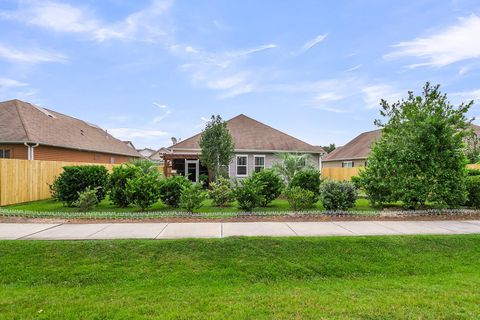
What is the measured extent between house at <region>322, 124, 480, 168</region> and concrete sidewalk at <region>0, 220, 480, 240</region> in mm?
20472

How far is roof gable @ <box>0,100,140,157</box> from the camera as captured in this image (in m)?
15.6

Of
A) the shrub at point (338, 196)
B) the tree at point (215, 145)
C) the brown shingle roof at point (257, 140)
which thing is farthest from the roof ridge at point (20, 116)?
the shrub at point (338, 196)

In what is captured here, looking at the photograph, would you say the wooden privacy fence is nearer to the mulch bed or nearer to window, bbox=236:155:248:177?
the mulch bed

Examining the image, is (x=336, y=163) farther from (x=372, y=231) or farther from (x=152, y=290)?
(x=152, y=290)

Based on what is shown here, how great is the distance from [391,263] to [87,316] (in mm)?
4702

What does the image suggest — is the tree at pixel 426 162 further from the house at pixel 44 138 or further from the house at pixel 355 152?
the house at pixel 355 152

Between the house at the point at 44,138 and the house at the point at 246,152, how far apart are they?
5.94m

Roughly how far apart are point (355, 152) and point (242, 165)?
49.9 ft

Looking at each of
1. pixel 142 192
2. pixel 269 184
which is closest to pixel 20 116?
pixel 142 192

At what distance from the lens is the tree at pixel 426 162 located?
31.1ft

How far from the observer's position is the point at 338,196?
9031 millimetres

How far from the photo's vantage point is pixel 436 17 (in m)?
11.1

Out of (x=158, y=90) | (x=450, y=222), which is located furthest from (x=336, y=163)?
(x=450, y=222)

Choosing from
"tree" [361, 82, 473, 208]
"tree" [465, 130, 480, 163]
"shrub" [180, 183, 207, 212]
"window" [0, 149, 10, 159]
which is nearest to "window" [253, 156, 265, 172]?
"tree" [361, 82, 473, 208]
